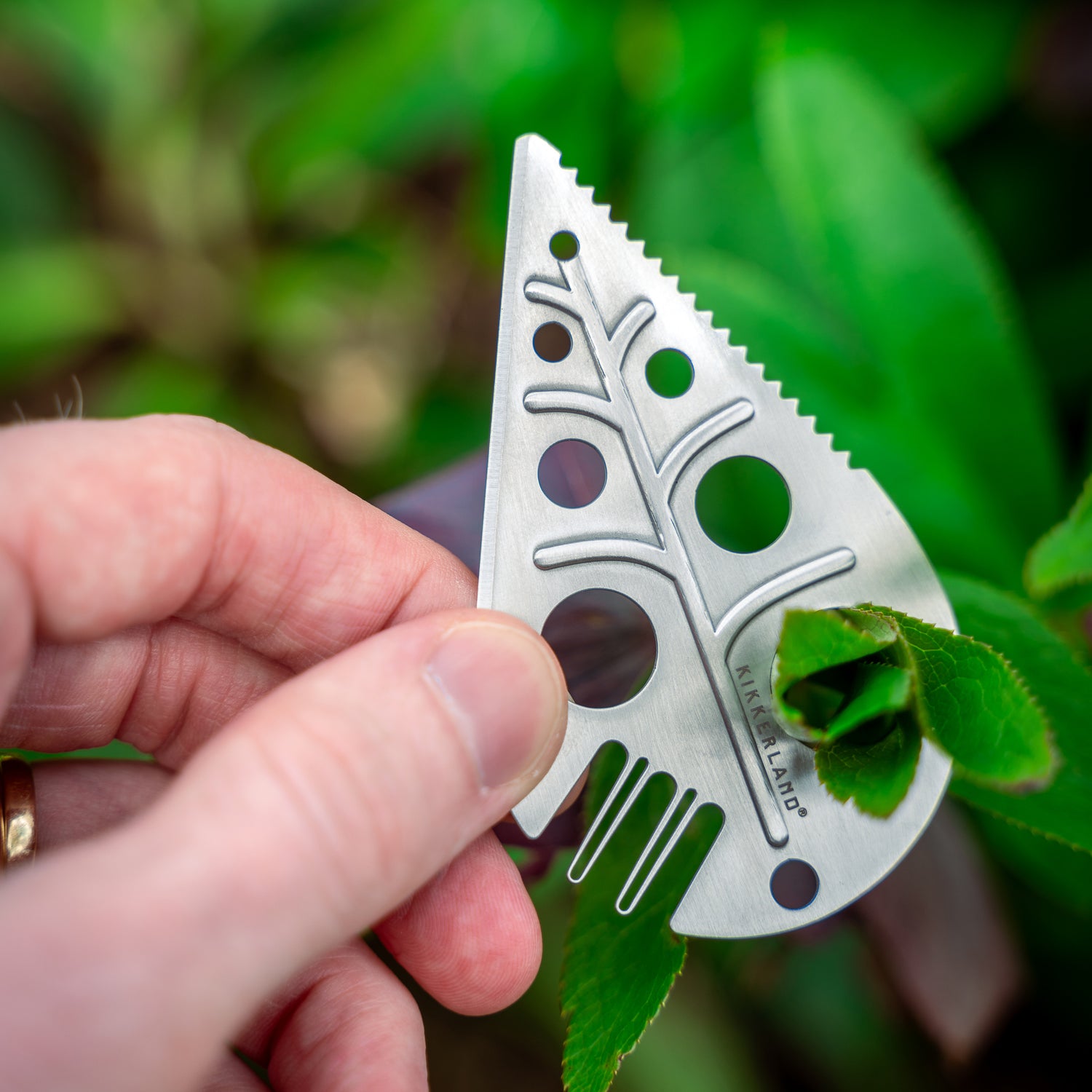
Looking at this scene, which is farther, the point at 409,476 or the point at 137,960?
the point at 409,476

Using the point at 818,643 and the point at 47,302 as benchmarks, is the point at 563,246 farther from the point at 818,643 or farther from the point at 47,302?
the point at 47,302

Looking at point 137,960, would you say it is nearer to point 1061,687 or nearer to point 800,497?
point 800,497

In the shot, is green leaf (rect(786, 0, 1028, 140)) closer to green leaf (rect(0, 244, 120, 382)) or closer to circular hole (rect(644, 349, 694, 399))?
circular hole (rect(644, 349, 694, 399))

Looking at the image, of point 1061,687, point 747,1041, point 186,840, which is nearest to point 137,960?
point 186,840

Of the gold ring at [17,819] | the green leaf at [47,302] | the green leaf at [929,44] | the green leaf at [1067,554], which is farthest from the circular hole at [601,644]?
the green leaf at [47,302]

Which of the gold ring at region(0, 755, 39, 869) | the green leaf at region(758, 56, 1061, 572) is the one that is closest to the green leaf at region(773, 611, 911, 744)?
the green leaf at region(758, 56, 1061, 572)
